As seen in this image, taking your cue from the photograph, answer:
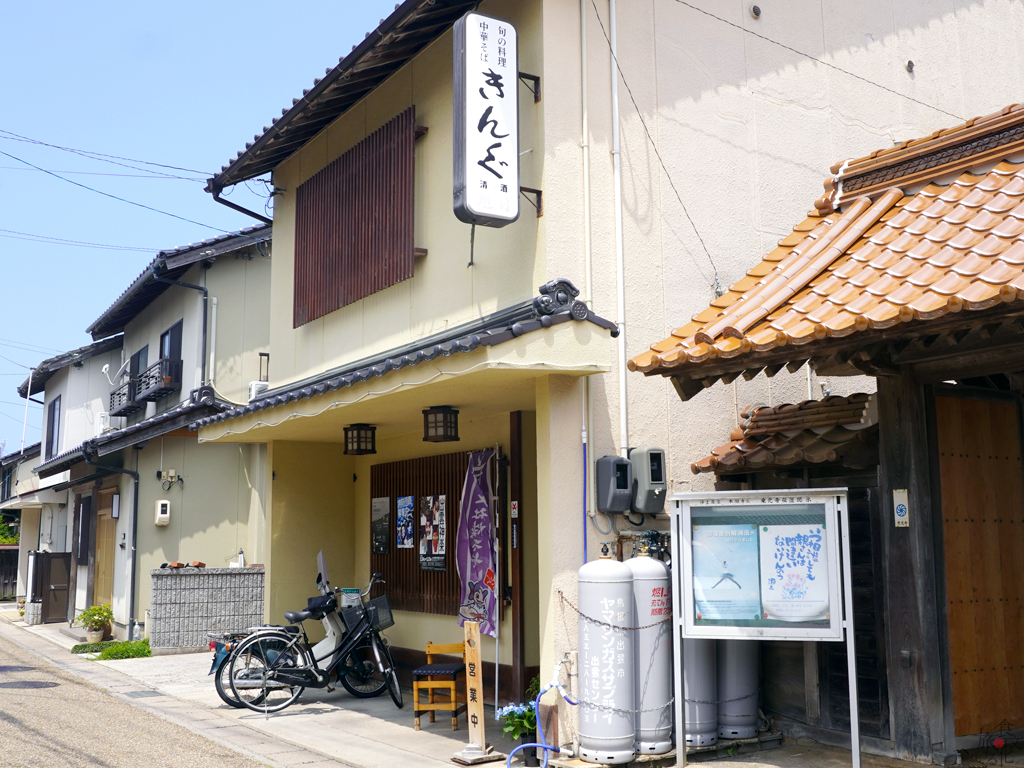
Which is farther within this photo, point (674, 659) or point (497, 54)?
point (497, 54)

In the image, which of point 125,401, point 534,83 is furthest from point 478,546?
point 125,401

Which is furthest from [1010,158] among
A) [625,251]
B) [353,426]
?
[353,426]

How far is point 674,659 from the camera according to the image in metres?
7.16

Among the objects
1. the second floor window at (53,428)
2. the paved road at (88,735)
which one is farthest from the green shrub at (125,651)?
the second floor window at (53,428)

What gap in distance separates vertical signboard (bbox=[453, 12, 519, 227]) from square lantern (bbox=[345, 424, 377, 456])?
3.62m

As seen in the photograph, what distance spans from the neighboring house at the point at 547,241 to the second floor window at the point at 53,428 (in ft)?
65.1

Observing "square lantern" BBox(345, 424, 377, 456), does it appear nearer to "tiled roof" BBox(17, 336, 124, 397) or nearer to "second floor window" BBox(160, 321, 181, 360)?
"second floor window" BBox(160, 321, 181, 360)

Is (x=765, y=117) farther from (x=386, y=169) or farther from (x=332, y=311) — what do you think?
(x=332, y=311)

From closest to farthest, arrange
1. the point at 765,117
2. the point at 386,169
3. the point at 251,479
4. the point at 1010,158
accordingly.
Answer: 1. the point at 1010,158
2. the point at 765,117
3. the point at 386,169
4. the point at 251,479

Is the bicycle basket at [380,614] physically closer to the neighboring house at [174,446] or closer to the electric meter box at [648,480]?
the electric meter box at [648,480]

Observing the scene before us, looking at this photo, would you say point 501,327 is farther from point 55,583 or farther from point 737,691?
point 55,583

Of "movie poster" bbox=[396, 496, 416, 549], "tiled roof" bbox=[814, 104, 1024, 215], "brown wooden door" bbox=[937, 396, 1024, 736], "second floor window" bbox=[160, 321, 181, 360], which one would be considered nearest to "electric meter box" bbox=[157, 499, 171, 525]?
"second floor window" bbox=[160, 321, 181, 360]

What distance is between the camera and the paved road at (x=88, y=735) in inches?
301

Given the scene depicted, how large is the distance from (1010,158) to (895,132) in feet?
13.9
